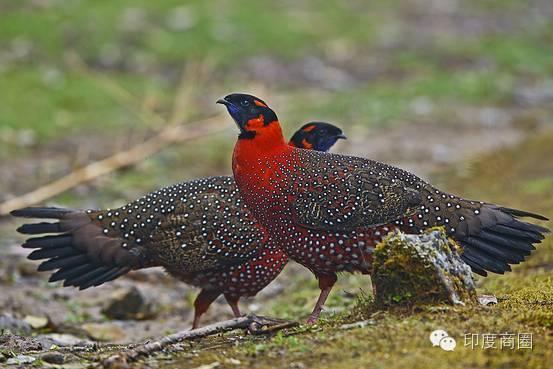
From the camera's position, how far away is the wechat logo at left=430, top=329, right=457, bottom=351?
3654 millimetres

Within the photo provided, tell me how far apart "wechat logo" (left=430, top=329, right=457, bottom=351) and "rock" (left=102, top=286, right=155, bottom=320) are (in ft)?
11.4

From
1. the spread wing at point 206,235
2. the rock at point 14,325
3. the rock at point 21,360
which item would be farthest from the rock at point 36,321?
the rock at point 21,360

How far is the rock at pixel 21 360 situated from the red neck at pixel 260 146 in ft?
4.97

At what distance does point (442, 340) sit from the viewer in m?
3.71

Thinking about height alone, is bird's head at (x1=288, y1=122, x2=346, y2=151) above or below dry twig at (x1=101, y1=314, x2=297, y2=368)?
above

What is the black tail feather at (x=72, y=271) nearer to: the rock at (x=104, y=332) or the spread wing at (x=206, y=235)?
the spread wing at (x=206, y=235)

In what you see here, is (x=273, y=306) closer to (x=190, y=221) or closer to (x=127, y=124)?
(x=190, y=221)

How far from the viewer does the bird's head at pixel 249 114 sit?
5.09 metres

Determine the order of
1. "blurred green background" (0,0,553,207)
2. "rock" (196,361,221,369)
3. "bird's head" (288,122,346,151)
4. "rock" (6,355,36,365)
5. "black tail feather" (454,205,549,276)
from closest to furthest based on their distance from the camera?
"rock" (196,361,221,369) < "rock" (6,355,36,365) < "black tail feather" (454,205,549,276) < "bird's head" (288,122,346,151) < "blurred green background" (0,0,553,207)

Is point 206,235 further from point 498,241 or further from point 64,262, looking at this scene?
point 498,241

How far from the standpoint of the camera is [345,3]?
1741cm

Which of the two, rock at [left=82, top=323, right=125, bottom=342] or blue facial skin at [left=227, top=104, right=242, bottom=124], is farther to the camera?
rock at [left=82, top=323, right=125, bottom=342]

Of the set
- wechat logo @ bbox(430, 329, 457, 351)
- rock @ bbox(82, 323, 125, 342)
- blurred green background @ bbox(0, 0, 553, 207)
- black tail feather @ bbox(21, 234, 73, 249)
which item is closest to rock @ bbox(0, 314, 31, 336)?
rock @ bbox(82, 323, 125, 342)

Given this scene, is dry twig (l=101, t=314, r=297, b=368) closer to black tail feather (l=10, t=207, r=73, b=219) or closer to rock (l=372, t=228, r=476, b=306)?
rock (l=372, t=228, r=476, b=306)
